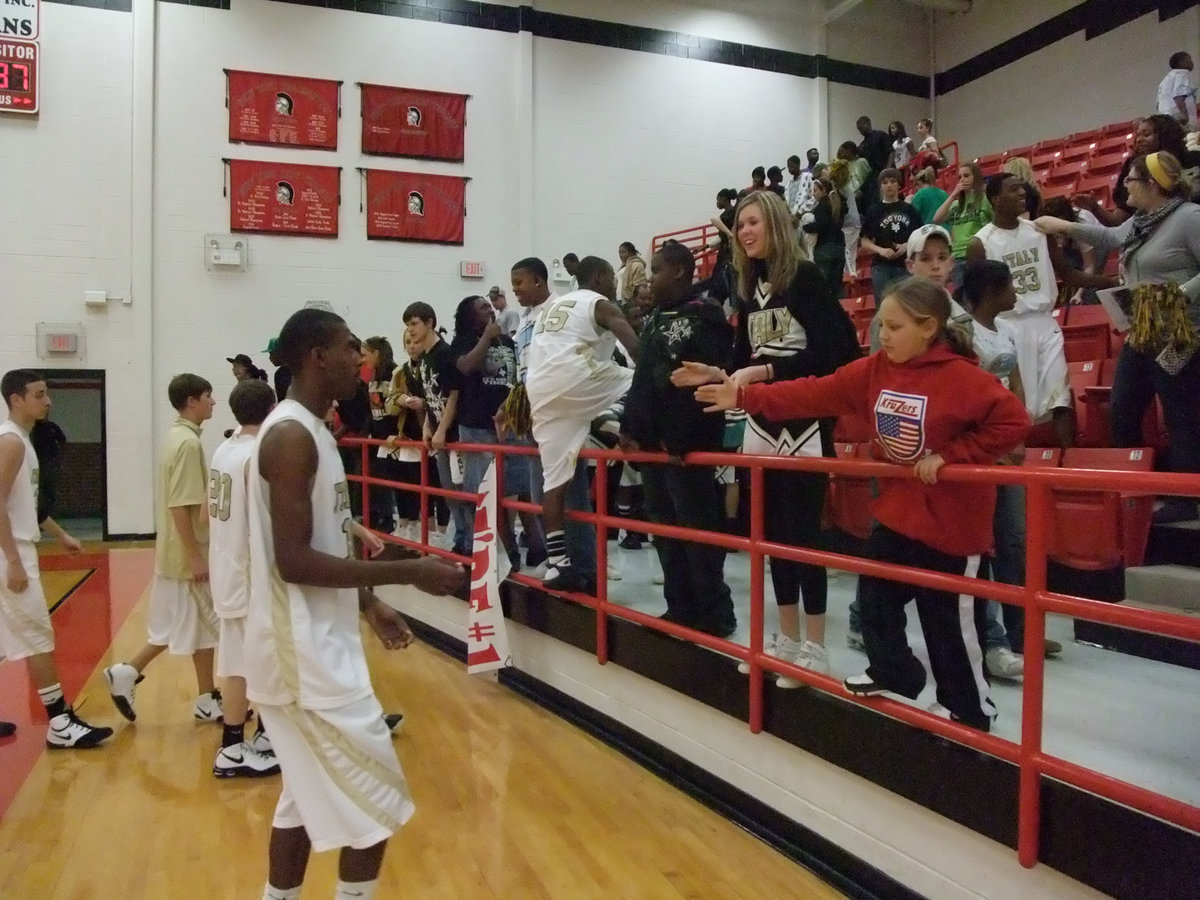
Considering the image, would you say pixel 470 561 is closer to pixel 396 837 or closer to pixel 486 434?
pixel 486 434

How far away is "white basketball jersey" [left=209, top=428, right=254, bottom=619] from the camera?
3281 mm

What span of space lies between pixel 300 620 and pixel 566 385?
2310mm

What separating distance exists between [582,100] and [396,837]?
11296 millimetres

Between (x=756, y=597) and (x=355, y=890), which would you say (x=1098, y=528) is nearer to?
(x=756, y=597)

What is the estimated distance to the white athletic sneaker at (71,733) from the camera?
389 centimetres

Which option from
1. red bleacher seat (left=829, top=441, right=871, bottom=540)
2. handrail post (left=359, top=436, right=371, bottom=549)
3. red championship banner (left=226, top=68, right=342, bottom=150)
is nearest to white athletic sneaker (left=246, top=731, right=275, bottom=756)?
red bleacher seat (left=829, top=441, right=871, bottom=540)

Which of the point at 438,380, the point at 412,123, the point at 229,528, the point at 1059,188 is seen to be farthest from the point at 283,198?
the point at 1059,188

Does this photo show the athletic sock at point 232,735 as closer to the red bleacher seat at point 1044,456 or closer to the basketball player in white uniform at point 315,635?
the basketball player in white uniform at point 315,635

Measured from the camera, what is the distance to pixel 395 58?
11.6m

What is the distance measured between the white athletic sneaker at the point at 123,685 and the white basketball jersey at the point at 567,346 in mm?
2281

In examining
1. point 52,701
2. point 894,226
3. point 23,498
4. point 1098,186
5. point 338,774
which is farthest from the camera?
point 1098,186

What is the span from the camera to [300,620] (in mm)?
1889

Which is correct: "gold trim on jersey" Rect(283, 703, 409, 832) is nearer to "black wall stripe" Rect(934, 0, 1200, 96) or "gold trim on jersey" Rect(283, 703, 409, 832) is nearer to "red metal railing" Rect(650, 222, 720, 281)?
"red metal railing" Rect(650, 222, 720, 281)

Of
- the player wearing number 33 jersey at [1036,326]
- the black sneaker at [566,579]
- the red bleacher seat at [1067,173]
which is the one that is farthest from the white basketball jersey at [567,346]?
the red bleacher seat at [1067,173]
